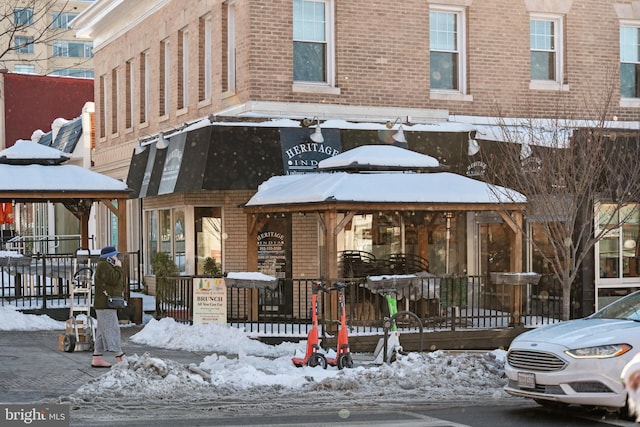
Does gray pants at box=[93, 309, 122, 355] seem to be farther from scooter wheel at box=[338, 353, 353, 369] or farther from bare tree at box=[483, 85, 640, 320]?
bare tree at box=[483, 85, 640, 320]

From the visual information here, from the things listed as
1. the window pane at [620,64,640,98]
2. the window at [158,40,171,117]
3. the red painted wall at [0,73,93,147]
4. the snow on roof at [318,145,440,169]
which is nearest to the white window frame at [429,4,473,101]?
the snow on roof at [318,145,440,169]

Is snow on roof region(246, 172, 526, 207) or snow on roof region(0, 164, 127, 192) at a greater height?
A: snow on roof region(0, 164, 127, 192)

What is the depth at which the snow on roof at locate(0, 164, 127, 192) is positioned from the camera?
1994cm

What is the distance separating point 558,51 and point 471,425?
1408 centimetres

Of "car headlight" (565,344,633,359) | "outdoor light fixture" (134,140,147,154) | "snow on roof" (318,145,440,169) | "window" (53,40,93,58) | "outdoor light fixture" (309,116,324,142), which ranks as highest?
"window" (53,40,93,58)

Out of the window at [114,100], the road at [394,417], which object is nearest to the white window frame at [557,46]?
the road at [394,417]

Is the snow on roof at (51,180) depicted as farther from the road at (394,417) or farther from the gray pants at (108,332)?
the road at (394,417)

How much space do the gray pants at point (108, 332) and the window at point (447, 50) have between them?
32.2 ft

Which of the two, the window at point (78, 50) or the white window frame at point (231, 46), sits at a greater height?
the window at point (78, 50)

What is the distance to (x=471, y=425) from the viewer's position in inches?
389

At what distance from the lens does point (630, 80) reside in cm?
2280

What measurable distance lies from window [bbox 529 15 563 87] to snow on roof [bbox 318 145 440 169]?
5.39 metres

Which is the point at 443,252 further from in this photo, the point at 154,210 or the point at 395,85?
the point at 154,210

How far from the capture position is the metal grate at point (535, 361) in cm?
1024
